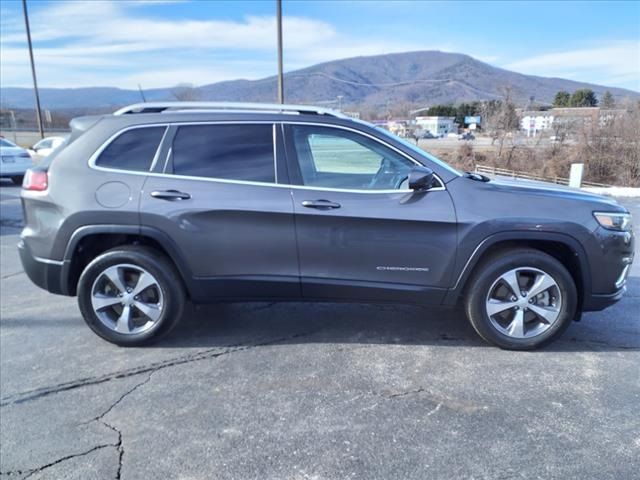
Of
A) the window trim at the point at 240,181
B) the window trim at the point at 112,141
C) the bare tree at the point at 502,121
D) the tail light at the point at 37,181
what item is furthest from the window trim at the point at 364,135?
the bare tree at the point at 502,121

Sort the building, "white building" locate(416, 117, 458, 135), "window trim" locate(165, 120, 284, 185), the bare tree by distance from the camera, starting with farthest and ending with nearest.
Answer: "white building" locate(416, 117, 458, 135) → the bare tree → the building → "window trim" locate(165, 120, 284, 185)

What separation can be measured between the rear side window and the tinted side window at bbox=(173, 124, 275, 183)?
18cm

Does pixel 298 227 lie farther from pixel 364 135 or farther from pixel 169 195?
pixel 169 195

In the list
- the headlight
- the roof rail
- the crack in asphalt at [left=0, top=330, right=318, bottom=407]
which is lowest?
the crack in asphalt at [left=0, top=330, right=318, bottom=407]

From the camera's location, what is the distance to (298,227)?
3.41 m

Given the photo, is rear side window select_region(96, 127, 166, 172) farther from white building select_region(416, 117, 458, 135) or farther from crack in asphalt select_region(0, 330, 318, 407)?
white building select_region(416, 117, 458, 135)

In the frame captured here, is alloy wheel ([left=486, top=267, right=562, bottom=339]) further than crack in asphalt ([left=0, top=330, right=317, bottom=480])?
Yes

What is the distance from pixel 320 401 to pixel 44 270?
7.93 feet

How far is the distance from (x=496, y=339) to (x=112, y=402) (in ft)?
9.10

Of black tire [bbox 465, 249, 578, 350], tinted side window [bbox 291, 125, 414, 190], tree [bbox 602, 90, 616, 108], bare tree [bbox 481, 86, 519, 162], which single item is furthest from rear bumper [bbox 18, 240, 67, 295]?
bare tree [bbox 481, 86, 519, 162]

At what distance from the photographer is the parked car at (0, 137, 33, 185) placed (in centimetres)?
1337

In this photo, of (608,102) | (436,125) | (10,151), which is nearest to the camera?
(10,151)

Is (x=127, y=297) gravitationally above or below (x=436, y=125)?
below

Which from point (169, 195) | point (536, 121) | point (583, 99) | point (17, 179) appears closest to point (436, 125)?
point (536, 121)
